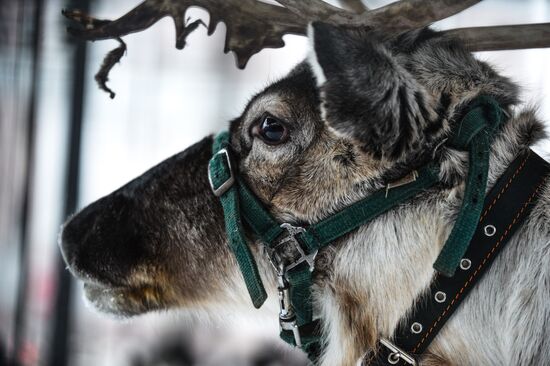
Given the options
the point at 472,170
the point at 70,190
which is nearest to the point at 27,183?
the point at 70,190

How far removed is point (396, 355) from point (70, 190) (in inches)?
116

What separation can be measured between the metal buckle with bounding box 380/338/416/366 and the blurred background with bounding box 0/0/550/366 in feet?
7.76

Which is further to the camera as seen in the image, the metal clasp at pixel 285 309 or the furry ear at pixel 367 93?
the metal clasp at pixel 285 309

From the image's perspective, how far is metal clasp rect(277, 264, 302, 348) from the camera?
1759 millimetres

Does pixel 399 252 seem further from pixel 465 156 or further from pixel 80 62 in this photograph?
pixel 80 62

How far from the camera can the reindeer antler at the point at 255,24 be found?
5.67 ft

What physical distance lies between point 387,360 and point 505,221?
434 mm

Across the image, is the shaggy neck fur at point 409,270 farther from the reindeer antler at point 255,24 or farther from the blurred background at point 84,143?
the blurred background at point 84,143

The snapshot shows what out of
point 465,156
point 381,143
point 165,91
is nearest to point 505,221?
point 465,156

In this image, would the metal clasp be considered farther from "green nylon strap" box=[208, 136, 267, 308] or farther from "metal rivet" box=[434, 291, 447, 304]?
"metal rivet" box=[434, 291, 447, 304]

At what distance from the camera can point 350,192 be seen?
5.56ft

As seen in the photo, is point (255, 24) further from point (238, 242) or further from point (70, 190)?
point (70, 190)

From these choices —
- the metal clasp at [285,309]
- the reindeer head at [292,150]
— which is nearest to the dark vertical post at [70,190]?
the reindeer head at [292,150]

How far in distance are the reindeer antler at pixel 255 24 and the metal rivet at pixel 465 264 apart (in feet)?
1.90
